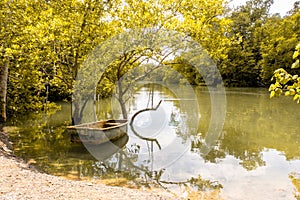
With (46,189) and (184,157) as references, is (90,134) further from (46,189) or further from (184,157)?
(46,189)

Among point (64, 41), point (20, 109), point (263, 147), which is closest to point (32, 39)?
point (64, 41)

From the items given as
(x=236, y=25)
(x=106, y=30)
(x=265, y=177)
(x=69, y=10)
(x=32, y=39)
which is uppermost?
(x=236, y=25)

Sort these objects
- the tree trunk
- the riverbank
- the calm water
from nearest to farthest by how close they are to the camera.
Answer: the riverbank, the calm water, the tree trunk

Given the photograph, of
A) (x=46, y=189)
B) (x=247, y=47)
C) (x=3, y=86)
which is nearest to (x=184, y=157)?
(x=46, y=189)

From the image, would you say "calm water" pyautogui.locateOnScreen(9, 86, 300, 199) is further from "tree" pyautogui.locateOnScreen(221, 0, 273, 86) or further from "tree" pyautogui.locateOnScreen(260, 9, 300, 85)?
"tree" pyautogui.locateOnScreen(221, 0, 273, 86)

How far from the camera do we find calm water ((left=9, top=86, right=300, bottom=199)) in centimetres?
668

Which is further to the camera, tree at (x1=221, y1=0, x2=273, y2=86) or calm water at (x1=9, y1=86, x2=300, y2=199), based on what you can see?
tree at (x1=221, y1=0, x2=273, y2=86)

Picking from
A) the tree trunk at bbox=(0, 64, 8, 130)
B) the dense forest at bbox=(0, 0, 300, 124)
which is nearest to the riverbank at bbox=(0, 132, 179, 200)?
the dense forest at bbox=(0, 0, 300, 124)

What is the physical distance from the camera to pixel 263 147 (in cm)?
1009

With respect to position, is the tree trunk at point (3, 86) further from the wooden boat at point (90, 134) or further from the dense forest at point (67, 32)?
the wooden boat at point (90, 134)

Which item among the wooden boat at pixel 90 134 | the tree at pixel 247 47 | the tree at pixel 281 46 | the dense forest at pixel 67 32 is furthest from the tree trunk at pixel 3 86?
the tree at pixel 247 47

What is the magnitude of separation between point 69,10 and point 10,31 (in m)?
2.30

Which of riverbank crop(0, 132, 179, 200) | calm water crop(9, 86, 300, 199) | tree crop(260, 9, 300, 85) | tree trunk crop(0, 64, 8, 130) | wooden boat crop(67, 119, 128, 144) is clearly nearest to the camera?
riverbank crop(0, 132, 179, 200)

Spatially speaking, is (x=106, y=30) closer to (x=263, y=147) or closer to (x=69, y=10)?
(x=69, y=10)
